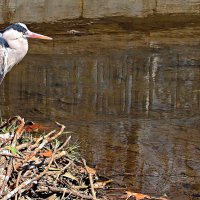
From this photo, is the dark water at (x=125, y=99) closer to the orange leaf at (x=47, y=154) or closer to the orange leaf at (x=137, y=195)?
the orange leaf at (x=137, y=195)

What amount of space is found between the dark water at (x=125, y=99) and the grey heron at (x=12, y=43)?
1244mm

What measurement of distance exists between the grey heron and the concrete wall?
27.4 feet

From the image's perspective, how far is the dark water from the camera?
6.82 meters

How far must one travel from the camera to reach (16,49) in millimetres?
6879

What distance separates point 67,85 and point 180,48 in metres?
2.97

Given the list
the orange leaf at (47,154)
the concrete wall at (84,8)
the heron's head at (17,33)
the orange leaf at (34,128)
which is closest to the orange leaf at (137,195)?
the orange leaf at (47,154)

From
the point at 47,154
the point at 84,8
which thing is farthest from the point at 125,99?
the point at 84,8

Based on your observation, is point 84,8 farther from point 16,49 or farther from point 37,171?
point 37,171

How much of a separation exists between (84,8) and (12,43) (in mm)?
8614

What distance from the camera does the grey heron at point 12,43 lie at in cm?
673

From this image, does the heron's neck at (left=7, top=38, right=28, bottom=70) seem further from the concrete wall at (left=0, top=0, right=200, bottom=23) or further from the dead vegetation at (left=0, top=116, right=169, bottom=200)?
the concrete wall at (left=0, top=0, right=200, bottom=23)

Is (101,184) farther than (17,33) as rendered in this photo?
No

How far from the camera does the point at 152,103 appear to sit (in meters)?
9.23

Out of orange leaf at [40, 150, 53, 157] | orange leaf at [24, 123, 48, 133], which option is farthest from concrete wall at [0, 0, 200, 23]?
orange leaf at [40, 150, 53, 157]
